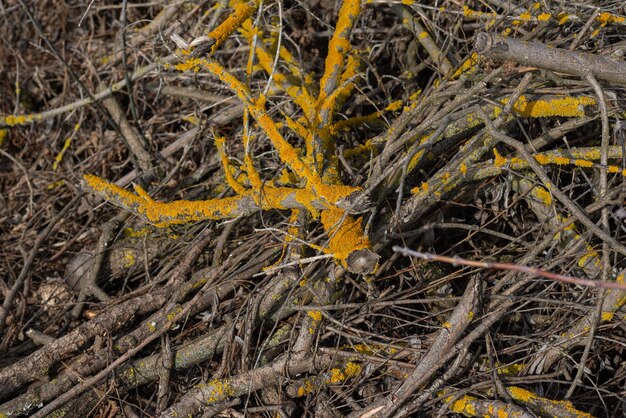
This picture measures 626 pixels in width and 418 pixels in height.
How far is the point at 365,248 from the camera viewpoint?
2.06 metres

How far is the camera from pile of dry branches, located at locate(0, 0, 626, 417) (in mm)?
2051

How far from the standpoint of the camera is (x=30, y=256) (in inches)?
108

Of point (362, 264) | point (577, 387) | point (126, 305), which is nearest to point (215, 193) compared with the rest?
point (126, 305)

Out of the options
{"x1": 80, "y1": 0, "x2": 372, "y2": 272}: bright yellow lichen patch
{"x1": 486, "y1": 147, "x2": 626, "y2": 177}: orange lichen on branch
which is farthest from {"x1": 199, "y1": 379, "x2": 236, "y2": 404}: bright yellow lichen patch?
{"x1": 486, "y1": 147, "x2": 626, "y2": 177}: orange lichen on branch

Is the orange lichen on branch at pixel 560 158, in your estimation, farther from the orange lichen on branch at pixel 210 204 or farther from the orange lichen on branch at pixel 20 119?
the orange lichen on branch at pixel 20 119

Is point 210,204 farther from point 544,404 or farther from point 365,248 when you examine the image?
point 544,404

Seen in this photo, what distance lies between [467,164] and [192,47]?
1055mm

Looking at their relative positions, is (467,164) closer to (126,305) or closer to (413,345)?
(413,345)

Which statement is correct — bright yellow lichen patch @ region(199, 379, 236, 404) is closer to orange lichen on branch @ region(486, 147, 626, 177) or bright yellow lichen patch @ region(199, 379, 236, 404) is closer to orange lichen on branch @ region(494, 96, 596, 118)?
orange lichen on branch @ region(486, 147, 626, 177)

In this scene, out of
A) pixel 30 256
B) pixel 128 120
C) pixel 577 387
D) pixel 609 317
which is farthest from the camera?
pixel 128 120

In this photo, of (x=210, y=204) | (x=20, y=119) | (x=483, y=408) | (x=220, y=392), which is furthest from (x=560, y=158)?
(x=20, y=119)

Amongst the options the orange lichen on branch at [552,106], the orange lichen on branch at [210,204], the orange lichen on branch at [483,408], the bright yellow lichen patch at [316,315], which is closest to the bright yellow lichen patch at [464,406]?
the orange lichen on branch at [483,408]

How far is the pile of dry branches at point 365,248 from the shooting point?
6.73 ft

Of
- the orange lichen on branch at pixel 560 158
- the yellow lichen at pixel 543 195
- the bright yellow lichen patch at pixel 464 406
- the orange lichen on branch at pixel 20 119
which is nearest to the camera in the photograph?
the bright yellow lichen patch at pixel 464 406
